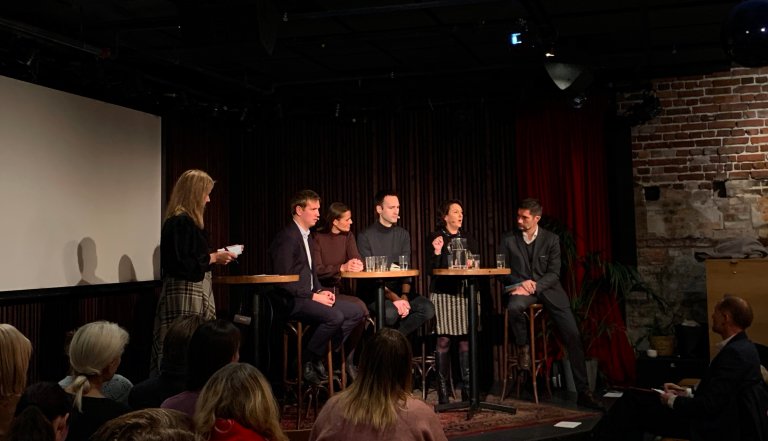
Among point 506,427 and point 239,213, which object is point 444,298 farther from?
point 239,213

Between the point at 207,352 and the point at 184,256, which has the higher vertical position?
the point at 184,256

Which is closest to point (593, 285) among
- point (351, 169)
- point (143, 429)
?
point (351, 169)

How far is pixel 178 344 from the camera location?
3111 millimetres

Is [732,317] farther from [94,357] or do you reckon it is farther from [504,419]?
[94,357]

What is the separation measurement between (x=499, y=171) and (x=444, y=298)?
194 centimetres

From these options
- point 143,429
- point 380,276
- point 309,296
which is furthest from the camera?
point 309,296

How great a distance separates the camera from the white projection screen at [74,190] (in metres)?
5.55

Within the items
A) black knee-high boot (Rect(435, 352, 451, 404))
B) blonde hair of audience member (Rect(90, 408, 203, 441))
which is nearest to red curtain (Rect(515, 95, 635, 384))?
black knee-high boot (Rect(435, 352, 451, 404))

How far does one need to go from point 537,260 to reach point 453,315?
904 mm

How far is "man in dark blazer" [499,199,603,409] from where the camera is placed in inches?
247

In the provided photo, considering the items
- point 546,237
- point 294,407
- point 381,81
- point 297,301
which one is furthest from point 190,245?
point 381,81

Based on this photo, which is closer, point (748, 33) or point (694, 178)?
point (748, 33)

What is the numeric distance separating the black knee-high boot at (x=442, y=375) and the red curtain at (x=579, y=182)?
1561mm

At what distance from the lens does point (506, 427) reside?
5438 millimetres
